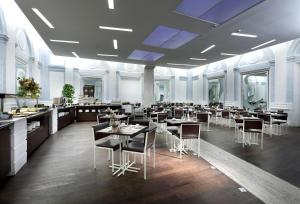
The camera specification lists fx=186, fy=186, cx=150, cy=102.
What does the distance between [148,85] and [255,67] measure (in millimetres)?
6685

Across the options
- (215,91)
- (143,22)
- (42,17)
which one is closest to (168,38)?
(143,22)

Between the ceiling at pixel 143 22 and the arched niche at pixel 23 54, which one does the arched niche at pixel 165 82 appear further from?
the arched niche at pixel 23 54

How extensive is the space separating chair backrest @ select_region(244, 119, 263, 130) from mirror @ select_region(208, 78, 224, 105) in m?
Result: 8.82

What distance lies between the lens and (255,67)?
34.3ft

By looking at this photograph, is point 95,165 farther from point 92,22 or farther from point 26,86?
point 92,22

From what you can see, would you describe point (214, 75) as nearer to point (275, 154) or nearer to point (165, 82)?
point (165, 82)

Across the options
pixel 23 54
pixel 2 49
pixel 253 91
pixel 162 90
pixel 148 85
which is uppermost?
pixel 23 54

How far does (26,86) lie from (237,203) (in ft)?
16.9

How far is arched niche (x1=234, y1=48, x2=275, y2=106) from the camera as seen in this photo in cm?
955

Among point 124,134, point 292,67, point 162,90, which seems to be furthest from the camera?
point 162,90

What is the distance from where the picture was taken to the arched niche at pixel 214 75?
1298cm

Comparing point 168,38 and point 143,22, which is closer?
point 143,22

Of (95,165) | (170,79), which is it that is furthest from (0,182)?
(170,79)

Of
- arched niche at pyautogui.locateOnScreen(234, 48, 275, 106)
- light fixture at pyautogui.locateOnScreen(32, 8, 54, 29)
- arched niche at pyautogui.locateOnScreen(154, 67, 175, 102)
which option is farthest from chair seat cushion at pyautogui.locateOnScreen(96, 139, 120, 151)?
arched niche at pyautogui.locateOnScreen(154, 67, 175, 102)
